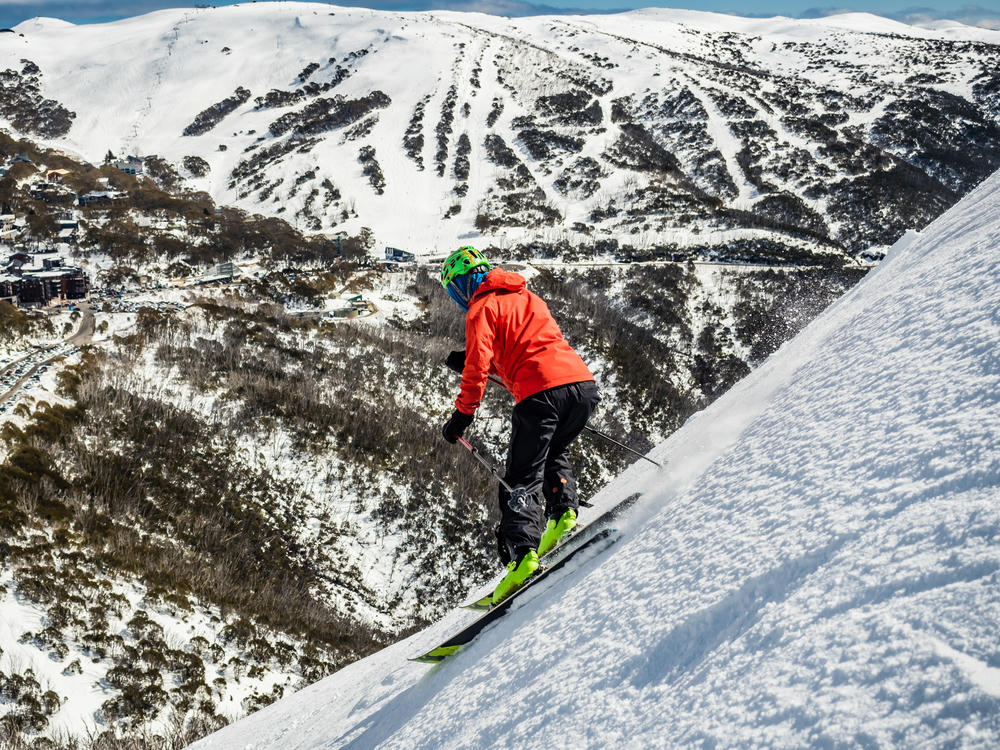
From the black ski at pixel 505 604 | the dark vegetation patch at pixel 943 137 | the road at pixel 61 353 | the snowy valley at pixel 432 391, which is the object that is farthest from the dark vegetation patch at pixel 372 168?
the dark vegetation patch at pixel 943 137

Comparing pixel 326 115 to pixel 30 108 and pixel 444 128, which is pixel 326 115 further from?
pixel 30 108

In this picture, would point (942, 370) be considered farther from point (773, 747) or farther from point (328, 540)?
point (328, 540)

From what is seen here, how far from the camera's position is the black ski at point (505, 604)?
4730 mm

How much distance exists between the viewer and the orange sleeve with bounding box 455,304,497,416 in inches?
199

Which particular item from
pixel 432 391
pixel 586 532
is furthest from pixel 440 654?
pixel 432 391

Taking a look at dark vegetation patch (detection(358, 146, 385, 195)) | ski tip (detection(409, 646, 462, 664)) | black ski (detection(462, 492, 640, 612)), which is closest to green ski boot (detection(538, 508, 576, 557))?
black ski (detection(462, 492, 640, 612))

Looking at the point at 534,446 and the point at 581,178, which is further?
the point at 581,178

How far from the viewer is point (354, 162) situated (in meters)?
112

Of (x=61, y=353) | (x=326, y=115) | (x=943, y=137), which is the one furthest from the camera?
(x=326, y=115)

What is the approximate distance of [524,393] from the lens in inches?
206

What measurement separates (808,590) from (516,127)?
137 m

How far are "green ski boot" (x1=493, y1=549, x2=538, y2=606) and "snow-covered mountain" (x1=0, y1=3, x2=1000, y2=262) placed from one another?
8533 cm

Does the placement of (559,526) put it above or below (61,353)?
above

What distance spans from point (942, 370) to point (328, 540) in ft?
98.5
